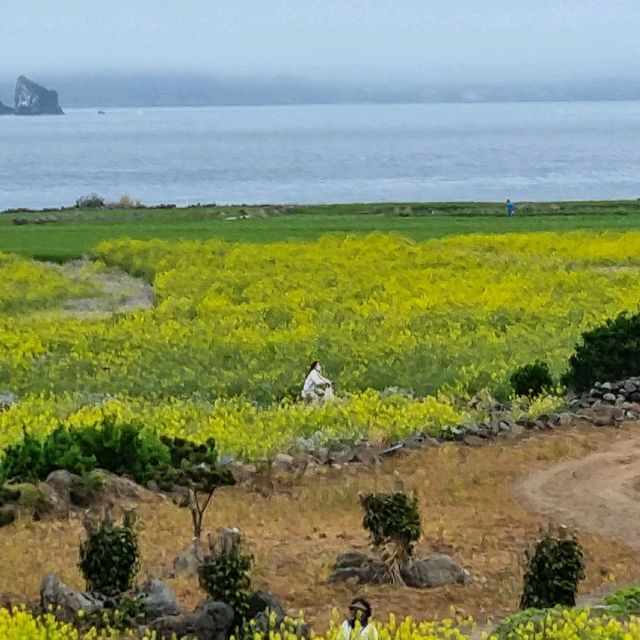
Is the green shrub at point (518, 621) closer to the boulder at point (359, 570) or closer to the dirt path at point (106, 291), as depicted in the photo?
the boulder at point (359, 570)

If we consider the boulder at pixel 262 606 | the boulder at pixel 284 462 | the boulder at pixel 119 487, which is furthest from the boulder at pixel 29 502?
the boulder at pixel 262 606

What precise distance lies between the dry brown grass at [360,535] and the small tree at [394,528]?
31 cm

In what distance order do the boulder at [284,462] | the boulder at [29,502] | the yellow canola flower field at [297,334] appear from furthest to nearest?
the yellow canola flower field at [297,334], the boulder at [284,462], the boulder at [29,502]

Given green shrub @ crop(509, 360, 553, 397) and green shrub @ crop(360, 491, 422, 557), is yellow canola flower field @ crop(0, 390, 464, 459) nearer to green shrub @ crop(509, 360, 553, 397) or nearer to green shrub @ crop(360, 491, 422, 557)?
green shrub @ crop(509, 360, 553, 397)

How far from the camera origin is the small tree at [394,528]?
12266mm

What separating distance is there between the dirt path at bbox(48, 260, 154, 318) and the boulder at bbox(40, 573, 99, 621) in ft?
75.9

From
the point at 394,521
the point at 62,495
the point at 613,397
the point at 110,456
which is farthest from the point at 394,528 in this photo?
the point at 613,397

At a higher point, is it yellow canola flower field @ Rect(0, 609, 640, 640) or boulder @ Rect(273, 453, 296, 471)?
yellow canola flower field @ Rect(0, 609, 640, 640)

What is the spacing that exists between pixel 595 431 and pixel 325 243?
29.2 meters

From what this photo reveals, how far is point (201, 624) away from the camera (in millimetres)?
10602

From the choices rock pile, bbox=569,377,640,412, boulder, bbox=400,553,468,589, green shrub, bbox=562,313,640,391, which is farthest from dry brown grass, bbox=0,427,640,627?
green shrub, bbox=562,313,640,391

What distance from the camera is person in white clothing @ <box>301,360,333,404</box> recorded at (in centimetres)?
2184

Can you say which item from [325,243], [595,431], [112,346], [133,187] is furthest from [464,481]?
[133,187]

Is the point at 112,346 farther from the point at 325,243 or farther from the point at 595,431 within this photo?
the point at 325,243
